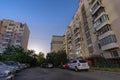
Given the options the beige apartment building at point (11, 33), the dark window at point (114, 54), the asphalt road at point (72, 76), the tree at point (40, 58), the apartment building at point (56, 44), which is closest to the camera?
the asphalt road at point (72, 76)

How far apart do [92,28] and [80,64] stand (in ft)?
68.0

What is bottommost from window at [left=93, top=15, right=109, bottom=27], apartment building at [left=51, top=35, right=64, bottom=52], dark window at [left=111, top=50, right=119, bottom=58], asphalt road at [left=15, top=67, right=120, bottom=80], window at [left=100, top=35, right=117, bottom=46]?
asphalt road at [left=15, top=67, right=120, bottom=80]

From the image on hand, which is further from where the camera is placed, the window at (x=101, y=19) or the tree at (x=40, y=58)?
the tree at (x=40, y=58)

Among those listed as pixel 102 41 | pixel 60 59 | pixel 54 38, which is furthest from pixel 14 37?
pixel 102 41

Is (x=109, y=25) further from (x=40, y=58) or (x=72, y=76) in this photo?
(x=40, y=58)

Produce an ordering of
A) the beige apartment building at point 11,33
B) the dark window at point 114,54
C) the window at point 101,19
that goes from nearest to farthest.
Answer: the dark window at point 114,54 → the window at point 101,19 → the beige apartment building at point 11,33

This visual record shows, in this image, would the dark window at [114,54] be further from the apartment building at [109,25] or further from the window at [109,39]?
the window at [109,39]

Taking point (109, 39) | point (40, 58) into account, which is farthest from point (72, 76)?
point (40, 58)

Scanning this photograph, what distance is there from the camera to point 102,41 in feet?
92.1

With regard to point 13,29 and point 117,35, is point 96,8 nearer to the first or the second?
point 117,35

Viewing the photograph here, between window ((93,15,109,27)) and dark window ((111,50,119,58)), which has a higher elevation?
window ((93,15,109,27))

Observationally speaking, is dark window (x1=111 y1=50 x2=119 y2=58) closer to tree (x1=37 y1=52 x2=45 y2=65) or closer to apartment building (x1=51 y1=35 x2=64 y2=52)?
apartment building (x1=51 y1=35 x2=64 y2=52)

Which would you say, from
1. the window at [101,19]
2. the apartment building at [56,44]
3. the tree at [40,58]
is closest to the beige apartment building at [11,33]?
the tree at [40,58]

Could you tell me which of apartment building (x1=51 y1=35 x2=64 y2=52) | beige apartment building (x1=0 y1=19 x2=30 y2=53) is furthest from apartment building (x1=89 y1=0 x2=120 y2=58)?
apartment building (x1=51 y1=35 x2=64 y2=52)
